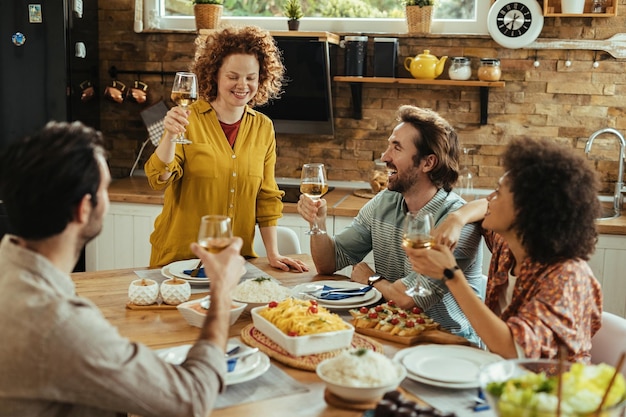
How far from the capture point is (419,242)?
6.66 ft

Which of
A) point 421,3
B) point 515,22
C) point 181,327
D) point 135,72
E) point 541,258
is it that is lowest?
point 181,327

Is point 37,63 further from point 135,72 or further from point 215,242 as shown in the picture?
point 215,242

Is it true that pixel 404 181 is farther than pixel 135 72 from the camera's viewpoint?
No

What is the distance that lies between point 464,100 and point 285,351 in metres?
2.80

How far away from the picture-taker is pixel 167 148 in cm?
274

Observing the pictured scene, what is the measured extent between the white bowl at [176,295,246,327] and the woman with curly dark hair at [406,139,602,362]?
49 centimetres

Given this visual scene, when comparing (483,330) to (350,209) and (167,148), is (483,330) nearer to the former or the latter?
(167,148)

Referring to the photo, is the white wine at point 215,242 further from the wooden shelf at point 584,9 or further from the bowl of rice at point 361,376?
the wooden shelf at point 584,9

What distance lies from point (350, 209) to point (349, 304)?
1.62 metres

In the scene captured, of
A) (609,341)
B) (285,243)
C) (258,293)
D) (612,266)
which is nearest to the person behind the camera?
(609,341)

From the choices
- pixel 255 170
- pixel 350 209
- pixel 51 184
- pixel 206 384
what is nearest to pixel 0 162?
pixel 51 184

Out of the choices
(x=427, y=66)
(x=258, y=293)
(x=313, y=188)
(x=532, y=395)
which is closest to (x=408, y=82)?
(x=427, y=66)

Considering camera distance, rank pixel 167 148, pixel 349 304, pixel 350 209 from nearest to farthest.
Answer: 1. pixel 349 304
2. pixel 167 148
3. pixel 350 209

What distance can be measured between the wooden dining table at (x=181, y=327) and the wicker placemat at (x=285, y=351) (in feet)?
0.06
